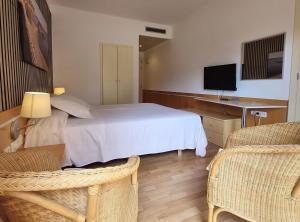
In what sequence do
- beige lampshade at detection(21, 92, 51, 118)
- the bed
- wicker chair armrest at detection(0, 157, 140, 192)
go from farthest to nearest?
the bed
beige lampshade at detection(21, 92, 51, 118)
wicker chair armrest at detection(0, 157, 140, 192)

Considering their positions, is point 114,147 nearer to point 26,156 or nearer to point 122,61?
point 26,156

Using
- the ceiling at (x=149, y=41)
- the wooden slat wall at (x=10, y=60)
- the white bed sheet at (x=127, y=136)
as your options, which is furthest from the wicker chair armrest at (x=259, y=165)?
the ceiling at (x=149, y=41)

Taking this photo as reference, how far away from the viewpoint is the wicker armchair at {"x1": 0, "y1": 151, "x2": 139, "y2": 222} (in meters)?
0.57

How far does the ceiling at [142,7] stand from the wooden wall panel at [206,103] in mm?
2016

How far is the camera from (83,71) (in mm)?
4793

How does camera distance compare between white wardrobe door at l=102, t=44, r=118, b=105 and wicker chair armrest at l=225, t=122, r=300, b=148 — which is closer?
wicker chair armrest at l=225, t=122, r=300, b=148

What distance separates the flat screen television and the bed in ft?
4.64

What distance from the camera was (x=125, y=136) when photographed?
2297 mm

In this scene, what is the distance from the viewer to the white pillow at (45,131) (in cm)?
183

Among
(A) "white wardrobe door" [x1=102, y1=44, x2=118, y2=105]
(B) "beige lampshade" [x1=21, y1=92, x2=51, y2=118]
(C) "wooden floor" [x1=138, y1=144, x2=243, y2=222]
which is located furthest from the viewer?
(A) "white wardrobe door" [x1=102, y1=44, x2=118, y2=105]

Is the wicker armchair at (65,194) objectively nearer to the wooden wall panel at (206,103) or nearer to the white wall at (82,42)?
the wooden wall panel at (206,103)

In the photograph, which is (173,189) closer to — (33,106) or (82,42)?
(33,106)

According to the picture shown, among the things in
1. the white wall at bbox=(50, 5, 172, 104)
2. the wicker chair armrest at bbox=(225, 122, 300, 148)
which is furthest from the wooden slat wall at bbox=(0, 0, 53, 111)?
the white wall at bbox=(50, 5, 172, 104)

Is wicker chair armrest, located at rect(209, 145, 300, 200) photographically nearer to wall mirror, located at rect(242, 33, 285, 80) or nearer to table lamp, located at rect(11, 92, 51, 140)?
table lamp, located at rect(11, 92, 51, 140)
